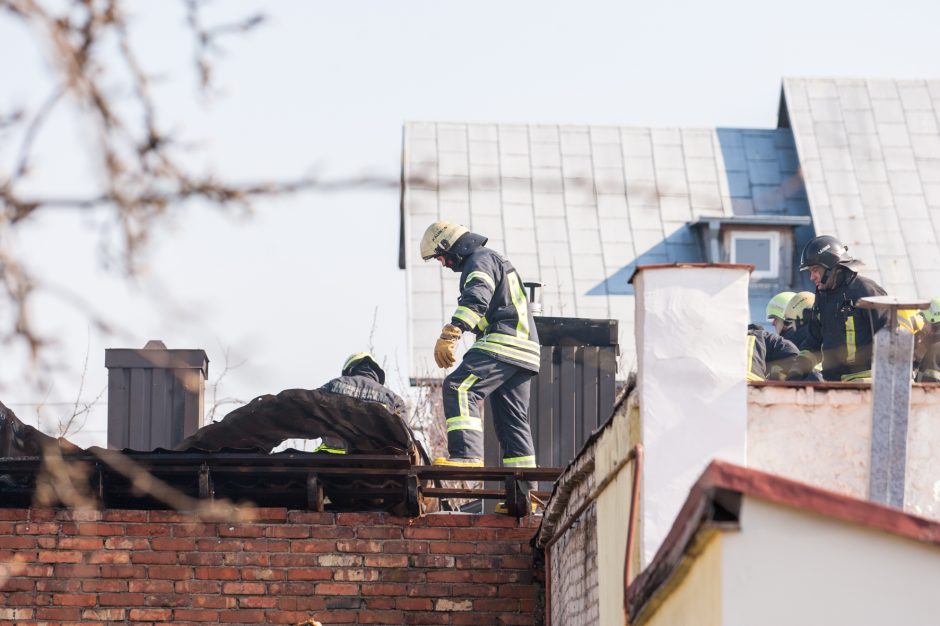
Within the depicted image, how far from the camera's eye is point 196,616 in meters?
9.35

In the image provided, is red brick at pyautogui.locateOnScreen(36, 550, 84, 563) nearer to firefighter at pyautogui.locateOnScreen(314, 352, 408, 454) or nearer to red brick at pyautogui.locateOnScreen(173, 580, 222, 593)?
red brick at pyautogui.locateOnScreen(173, 580, 222, 593)

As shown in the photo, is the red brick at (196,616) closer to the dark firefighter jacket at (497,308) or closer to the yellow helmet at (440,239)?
the dark firefighter jacket at (497,308)

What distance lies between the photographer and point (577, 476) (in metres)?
7.90

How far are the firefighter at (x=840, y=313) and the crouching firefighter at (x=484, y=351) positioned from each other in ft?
5.62

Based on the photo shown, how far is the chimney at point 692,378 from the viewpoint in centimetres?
647

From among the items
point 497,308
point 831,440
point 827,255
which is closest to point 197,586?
point 497,308

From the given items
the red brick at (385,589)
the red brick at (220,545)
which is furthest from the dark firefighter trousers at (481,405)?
the red brick at (220,545)

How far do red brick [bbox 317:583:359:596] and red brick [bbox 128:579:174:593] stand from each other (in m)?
0.80

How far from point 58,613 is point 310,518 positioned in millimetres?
1422

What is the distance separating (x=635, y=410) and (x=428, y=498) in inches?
138

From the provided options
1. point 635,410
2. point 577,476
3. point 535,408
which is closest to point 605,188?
point 635,410

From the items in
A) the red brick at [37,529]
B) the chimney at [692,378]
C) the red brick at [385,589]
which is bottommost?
the red brick at [385,589]

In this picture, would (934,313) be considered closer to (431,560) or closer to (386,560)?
(431,560)

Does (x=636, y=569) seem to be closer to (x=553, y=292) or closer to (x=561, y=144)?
(x=553, y=292)
